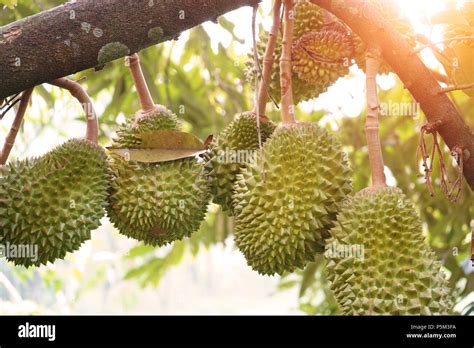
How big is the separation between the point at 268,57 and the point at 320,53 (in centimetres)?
12

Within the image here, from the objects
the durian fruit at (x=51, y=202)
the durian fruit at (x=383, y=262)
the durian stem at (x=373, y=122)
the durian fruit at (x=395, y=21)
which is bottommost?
the durian fruit at (x=383, y=262)

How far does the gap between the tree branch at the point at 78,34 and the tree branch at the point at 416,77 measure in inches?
11.3

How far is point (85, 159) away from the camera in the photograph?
1416 millimetres

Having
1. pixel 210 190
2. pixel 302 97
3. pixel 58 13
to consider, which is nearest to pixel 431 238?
pixel 302 97

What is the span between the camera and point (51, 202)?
1.36 metres

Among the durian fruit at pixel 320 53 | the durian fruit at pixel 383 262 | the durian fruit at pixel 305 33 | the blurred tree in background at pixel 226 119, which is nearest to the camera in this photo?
the durian fruit at pixel 383 262

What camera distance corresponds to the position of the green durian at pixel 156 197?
1.38 metres

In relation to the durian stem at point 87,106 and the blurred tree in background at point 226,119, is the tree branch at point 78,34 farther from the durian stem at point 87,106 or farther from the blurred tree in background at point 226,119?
the blurred tree in background at point 226,119

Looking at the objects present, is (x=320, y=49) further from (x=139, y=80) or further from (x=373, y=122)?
(x=139, y=80)

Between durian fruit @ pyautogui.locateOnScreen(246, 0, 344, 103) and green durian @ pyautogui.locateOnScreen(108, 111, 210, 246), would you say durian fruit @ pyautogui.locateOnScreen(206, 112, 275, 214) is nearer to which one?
green durian @ pyautogui.locateOnScreen(108, 111, 210, 246)

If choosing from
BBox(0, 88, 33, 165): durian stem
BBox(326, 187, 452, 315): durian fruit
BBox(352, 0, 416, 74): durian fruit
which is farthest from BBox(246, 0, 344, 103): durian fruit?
BBox(0, 88, 33, 165): durian stem

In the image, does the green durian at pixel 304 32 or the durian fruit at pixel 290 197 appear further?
the green durian at pixel 304 32

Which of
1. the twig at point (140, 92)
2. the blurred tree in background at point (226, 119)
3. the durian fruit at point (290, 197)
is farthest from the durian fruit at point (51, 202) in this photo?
the blurred tree in background at point (226, 119)

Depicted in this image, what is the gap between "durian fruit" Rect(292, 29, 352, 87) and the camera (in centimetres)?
148
